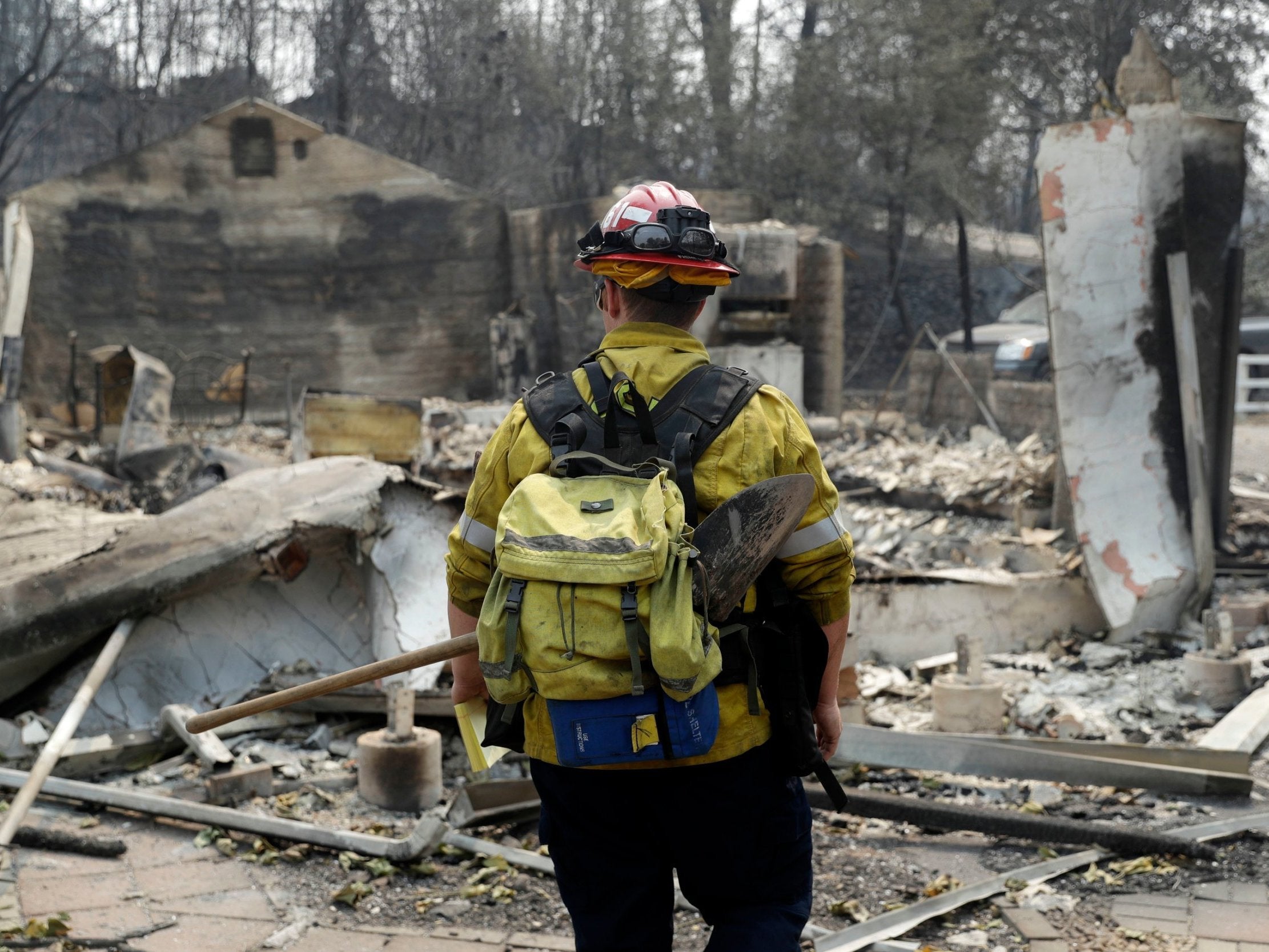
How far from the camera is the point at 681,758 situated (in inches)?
78.2

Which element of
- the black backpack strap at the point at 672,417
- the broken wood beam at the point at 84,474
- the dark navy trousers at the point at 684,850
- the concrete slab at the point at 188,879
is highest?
the black backpack strap at the point at 672,417

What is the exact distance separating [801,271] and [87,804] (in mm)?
11817

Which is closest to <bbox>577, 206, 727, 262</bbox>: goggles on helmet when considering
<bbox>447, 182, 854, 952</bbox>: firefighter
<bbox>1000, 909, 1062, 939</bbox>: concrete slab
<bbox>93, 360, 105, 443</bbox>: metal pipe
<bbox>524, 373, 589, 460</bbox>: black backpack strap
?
<bbox>447, 182, 854, 952</bbox>: firefighter

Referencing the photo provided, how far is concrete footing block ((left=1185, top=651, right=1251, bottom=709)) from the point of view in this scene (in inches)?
212

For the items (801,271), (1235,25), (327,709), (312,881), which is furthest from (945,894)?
(1235,25)

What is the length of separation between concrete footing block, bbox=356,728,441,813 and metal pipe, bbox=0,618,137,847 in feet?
3.23

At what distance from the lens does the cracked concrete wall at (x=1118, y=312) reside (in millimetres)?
6609

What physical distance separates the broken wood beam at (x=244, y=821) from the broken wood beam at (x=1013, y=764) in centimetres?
157

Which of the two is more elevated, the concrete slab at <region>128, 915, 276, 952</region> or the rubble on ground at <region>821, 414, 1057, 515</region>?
the rubble on ground at <region>821, 414, 1057, 515</region>

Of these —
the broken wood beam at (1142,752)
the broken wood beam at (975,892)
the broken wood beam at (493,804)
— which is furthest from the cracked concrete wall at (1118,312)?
A: the broken wood beam at (493,804)

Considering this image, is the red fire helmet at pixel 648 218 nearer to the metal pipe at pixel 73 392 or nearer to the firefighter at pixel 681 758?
the firefighter at pixel 681 758

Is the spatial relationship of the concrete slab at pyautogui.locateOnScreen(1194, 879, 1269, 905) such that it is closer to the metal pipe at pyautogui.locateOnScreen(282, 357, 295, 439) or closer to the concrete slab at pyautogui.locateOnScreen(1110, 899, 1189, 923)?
the concrete slab at pyautogui.locateOnScreen(1110, 899, 1189, 923)

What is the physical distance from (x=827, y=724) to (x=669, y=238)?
93 cm

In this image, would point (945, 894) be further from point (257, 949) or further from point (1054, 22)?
Result: point (1054, 22)
